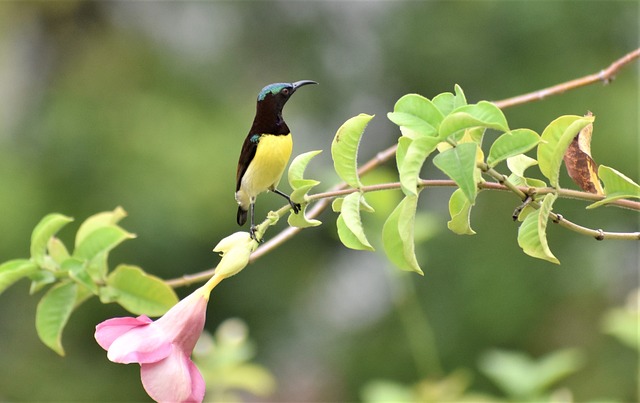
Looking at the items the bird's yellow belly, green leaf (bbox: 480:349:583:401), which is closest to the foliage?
the bird's yellow belly

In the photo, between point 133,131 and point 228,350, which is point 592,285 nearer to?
point 133,131

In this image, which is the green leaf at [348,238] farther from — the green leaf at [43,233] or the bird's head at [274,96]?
the green leaf at [43,233]

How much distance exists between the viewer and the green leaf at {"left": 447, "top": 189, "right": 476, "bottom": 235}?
0.48m

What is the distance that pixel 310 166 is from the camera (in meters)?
3.34

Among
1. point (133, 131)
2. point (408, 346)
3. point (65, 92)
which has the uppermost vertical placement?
point (65, 92)

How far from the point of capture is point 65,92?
4551 mm

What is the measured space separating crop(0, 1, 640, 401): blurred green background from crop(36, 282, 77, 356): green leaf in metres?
2.44

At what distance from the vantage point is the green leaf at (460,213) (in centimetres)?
48

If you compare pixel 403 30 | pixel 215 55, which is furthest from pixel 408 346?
pixel 215 55

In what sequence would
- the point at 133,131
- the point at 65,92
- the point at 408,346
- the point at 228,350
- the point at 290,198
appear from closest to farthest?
the point at 290,198
the point at 228,350
the point at 408,346
the point at 133,131
the point at 65,92

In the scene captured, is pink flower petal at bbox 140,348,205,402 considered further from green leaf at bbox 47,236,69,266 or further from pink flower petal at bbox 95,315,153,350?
green leaf at bbox 47,236,69,266

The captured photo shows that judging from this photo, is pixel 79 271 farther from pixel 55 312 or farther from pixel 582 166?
pixel 582 166

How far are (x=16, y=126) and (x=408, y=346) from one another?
2627 mm

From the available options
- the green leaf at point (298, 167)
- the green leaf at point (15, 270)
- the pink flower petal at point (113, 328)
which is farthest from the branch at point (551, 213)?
the green leaf at point (15, 270)
